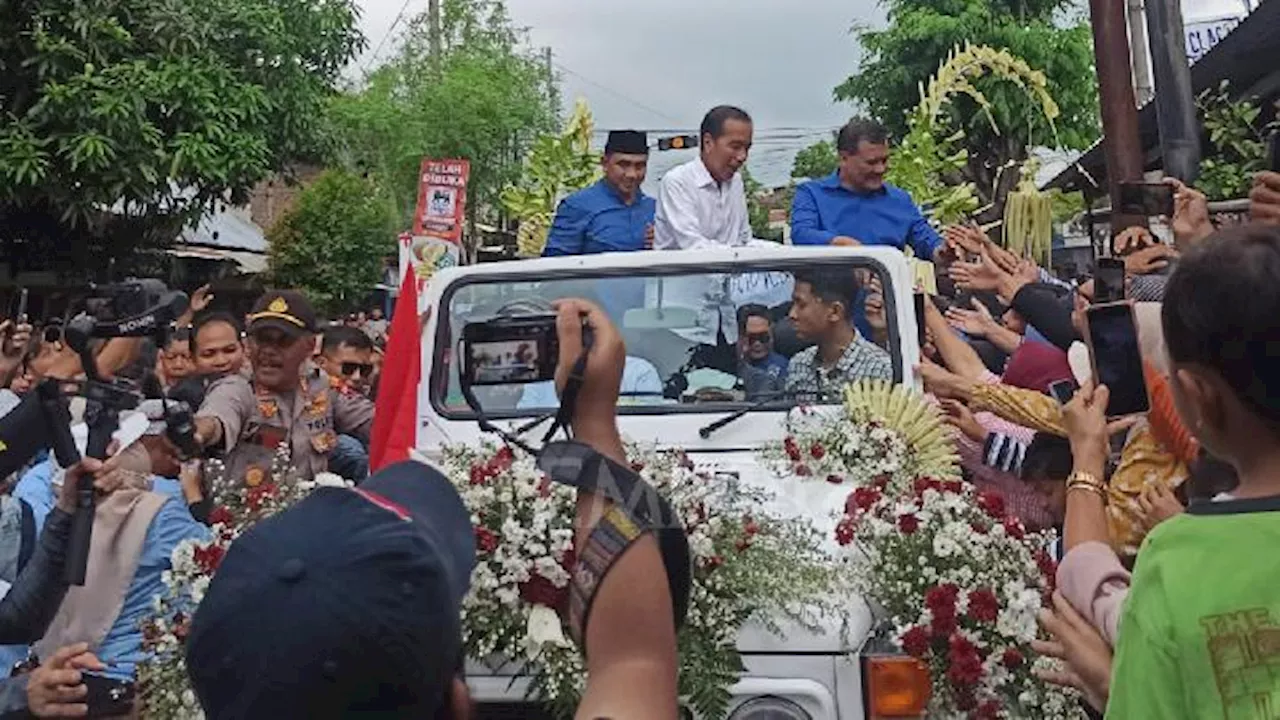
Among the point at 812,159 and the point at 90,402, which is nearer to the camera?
the point at 90,402

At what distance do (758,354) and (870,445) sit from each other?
2.03ft

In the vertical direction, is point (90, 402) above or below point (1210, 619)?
above

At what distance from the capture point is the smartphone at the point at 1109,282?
10.5 feet

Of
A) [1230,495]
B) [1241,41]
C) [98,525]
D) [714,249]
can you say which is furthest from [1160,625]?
[1241,41]

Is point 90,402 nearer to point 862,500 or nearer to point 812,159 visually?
point 862,500

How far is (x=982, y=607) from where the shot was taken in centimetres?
326

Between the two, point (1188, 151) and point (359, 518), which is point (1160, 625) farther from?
point (1188, 151)

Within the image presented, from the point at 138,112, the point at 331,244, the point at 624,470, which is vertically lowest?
the point at 624,470

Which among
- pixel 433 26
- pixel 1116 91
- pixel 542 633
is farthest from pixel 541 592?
pixel 433 26

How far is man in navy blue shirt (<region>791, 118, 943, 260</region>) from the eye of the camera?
19.7ft

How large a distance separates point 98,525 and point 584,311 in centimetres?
223

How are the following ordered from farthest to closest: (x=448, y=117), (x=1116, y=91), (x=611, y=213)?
(x=448, y=117), (x=611, y=213), (x=1116, y=91)

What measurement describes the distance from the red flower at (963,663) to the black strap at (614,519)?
1.62 meters

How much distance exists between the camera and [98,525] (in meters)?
3.62
